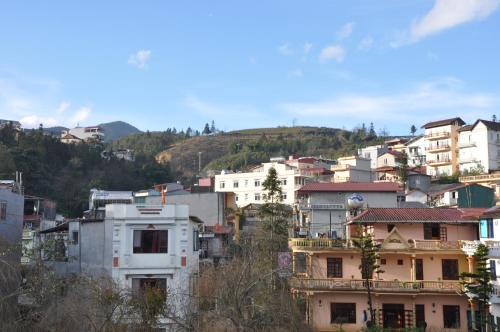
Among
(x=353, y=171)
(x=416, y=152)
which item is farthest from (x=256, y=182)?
(x=416, y=152)

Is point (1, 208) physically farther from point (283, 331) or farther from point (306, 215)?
point (306, 215)

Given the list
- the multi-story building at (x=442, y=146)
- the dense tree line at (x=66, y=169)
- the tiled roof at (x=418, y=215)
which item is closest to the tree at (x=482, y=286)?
the tiled roof at (x=418, y=215)

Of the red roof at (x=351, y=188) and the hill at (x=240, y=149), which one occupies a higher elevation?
the hill at (x=240, y=149)

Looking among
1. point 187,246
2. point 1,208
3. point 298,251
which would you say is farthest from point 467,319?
point 1,208

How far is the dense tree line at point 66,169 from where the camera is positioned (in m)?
78.2

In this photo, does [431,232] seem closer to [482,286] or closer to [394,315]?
[394,315]

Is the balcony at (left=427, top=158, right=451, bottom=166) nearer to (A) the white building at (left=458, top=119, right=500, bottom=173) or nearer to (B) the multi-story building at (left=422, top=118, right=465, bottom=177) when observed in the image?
(B) the multi-story building at (left=422, top=118, right=465, bottom=177)

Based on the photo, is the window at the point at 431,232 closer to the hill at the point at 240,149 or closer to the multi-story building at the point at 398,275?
the multi-story building at the point at 398,275

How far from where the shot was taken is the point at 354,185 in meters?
53.6

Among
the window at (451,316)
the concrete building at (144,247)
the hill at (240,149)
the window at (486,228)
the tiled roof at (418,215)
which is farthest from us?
the hill at (240,149)

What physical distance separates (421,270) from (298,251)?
8.49m

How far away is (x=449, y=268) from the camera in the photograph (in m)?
40.0

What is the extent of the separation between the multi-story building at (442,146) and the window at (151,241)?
230ft

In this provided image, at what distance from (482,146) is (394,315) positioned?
181 ft
